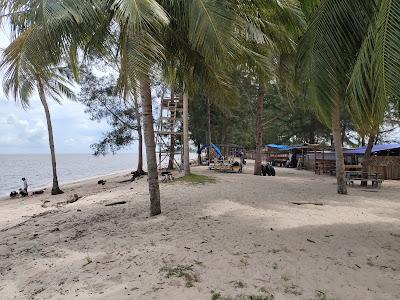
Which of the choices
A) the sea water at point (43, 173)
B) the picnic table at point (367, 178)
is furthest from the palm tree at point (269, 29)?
the sea water at point (43, 173)

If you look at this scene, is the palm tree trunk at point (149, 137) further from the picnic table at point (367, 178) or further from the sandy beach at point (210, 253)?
the picnic table at point (367, 178)

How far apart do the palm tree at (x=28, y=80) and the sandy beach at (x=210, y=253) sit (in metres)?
3.79

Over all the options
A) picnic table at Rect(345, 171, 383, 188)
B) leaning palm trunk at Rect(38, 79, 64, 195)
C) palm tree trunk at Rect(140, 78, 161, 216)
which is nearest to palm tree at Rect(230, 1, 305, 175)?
palm tree trunk at Rect(140, 78, 161, 216)

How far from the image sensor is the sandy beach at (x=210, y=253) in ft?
14.6


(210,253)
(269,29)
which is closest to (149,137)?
(210,253)

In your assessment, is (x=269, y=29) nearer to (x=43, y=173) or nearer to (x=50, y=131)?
(x=50, y=131)

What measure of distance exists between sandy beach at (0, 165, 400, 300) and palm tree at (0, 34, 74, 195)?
379cm

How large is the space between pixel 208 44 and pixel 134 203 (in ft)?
19.9

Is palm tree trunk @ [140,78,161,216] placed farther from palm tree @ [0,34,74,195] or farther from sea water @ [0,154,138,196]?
sea water @ [0,154,138,196]

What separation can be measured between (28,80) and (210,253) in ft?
30.8

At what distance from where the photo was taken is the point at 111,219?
29.1 ft

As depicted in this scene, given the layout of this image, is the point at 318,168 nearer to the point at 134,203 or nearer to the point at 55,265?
the point at 134,203

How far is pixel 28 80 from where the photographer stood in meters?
11.8

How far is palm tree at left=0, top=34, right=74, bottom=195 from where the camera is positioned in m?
8.16
